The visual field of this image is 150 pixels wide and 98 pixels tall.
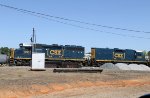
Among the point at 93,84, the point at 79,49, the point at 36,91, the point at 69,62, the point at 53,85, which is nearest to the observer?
the point at 36,91

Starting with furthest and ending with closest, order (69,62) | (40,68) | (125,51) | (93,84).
→ (125,51) < (69,62) < (40,68) < (93,84)

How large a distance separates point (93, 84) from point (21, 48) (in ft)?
126

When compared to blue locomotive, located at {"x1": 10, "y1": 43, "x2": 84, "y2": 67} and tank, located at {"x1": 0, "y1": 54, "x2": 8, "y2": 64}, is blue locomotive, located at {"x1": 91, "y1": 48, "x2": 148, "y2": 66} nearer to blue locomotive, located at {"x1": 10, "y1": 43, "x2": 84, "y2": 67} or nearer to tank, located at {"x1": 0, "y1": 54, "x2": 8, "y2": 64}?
blue locomotive, located at {"x1": 10, "y1": 43, "x2": 84, "y2": 67}

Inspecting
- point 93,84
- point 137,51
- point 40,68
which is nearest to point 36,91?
point 93,84

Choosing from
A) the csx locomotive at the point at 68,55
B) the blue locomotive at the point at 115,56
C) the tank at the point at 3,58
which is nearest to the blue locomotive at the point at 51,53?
the csx locomotive at the point at 68,55

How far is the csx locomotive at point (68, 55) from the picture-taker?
6738cm

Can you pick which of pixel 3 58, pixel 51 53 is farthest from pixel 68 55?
pixel 3 58

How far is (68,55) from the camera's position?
6956cm

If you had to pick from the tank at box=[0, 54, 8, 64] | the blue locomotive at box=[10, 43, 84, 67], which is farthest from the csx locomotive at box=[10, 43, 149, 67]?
the tank at box=[0, 54, 8, 64]

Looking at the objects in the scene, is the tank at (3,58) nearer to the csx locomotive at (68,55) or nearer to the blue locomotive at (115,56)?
the csx locomotive at (68,55)

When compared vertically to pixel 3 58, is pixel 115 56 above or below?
above

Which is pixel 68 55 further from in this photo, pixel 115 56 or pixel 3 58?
pixel 3 58

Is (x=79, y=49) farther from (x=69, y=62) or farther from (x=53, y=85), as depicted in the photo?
(x=53, y=85)

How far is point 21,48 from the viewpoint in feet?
223
